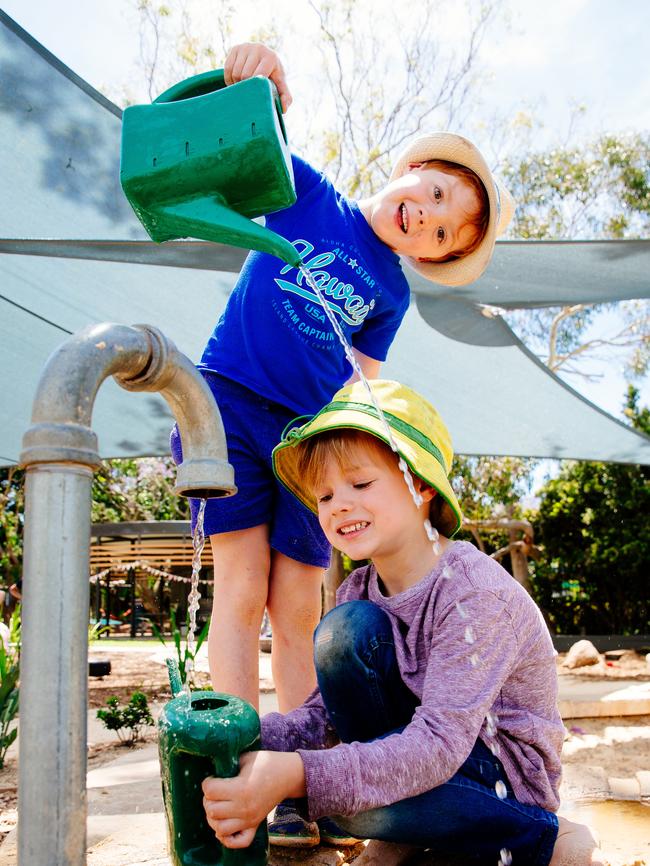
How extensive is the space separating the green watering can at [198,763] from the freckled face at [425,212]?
120 cm

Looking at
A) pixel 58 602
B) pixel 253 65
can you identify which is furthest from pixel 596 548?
pixel 58 602

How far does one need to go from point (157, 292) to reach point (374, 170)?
5.97m

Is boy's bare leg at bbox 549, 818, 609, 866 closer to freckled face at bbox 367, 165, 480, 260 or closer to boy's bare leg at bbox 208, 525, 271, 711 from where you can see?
boy's bare leg at bbox 208, 525, 271, 711

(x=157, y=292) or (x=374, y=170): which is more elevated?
(x=374, y=170)

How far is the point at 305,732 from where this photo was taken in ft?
4.84

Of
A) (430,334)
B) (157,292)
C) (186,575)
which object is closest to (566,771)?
(430,334)

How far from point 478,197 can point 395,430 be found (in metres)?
0.78

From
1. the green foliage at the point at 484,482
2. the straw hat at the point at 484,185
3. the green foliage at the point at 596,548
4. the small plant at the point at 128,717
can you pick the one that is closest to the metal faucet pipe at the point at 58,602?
the straw hat at the point at 484,185

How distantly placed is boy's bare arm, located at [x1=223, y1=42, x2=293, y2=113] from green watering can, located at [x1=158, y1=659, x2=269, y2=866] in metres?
0.92

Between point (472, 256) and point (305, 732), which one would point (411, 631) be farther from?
point (472, 256)

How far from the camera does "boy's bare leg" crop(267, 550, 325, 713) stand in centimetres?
185

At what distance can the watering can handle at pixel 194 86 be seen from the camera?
3.91 feet

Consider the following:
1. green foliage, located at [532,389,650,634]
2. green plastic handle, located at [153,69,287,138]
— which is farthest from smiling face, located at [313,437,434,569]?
green foliage, located at [532,389,650,634]

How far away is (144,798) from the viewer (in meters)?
2.44
